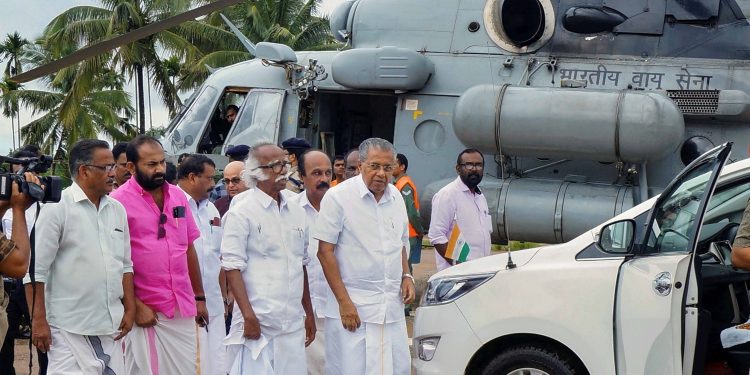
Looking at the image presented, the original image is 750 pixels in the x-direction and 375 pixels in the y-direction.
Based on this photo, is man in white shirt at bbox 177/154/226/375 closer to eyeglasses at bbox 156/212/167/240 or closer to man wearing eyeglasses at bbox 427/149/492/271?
eyeglasses at bbox 156/212/167/240

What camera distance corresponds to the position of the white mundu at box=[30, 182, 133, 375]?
555 centimetres

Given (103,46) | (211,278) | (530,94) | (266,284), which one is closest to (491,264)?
(266,284)

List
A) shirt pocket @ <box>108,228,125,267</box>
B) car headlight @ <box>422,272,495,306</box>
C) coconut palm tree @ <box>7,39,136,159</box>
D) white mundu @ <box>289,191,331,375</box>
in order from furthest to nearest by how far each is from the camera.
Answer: coconut palm tree @ <box>7,39,136,159</box>
white mundu @ <box>289,191,331,375</box>
car headlight @ <box>422,272,495,306</box>
shirt pocket @ <box>108,228,125,267</box>

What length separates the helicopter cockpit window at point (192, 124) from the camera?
41.2ft

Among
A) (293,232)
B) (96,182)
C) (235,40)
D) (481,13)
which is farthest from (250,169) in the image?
(235,40)

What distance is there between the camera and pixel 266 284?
19.6 ft

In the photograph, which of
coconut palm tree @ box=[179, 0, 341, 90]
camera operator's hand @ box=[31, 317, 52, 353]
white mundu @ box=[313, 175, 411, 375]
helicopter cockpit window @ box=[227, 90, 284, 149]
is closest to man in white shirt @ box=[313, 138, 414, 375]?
white mundu @ box=[313, 175, 411, 375]

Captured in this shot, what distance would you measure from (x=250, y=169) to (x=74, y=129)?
27080mm

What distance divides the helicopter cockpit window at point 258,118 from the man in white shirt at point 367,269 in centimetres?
590

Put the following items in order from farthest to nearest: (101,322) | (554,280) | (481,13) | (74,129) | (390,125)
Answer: (74,129) < (390,125) < (481,13) < (554,280) < (101,322)

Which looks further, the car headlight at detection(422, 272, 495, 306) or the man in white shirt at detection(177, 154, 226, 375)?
the man in white shirt at detection(177, 154, 226, 375)

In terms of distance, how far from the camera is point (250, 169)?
618 centimetres

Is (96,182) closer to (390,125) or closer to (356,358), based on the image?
(356,358)

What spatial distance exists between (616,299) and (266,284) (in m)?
1.90
